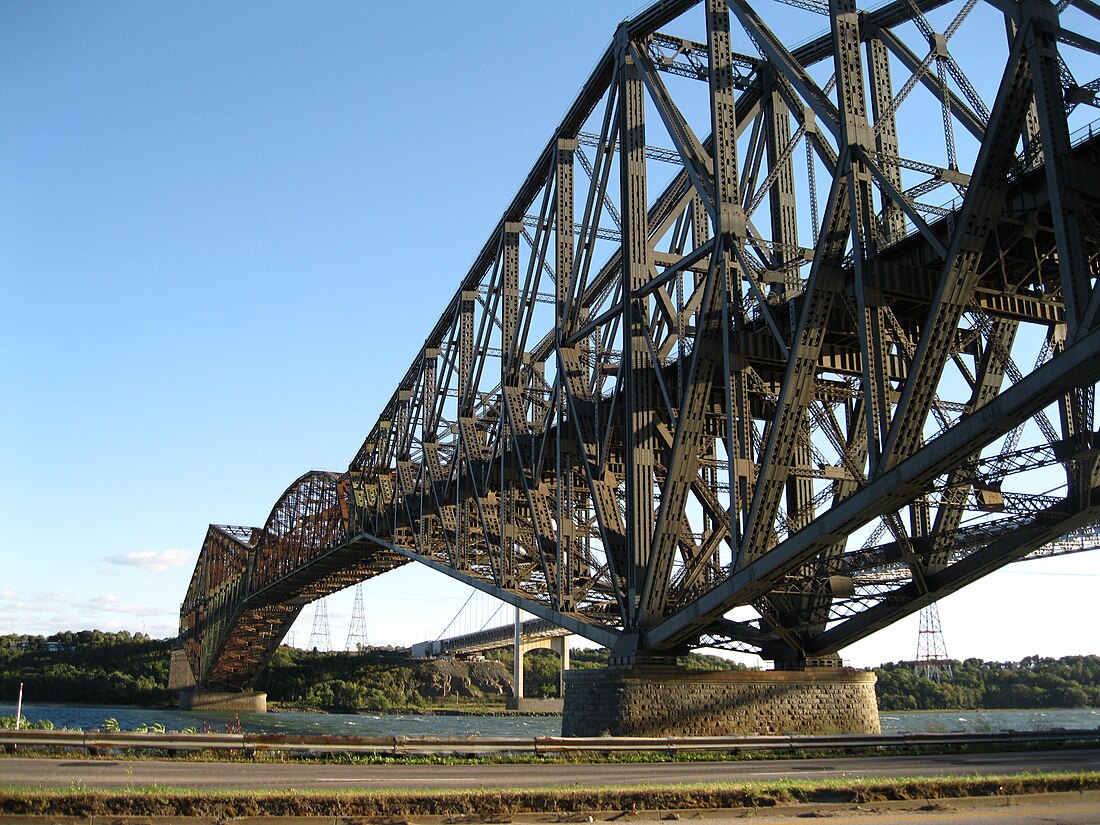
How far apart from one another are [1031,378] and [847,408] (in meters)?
13.0

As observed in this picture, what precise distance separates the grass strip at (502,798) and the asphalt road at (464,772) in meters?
1.79

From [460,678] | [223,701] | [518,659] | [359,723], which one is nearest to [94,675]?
[223,701]

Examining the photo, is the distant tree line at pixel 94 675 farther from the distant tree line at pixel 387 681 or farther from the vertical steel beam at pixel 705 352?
the vertical steel beam at pixel 705 352

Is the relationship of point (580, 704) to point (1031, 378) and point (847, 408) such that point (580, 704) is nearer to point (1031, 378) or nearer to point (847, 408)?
point (847, 408)

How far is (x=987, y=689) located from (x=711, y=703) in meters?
121

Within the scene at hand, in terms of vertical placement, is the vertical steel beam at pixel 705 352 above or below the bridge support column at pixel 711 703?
above

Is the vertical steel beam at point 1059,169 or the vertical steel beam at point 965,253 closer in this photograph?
the vertical steel beam at point 1059,169

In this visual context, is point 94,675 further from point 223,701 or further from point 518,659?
point 518,659

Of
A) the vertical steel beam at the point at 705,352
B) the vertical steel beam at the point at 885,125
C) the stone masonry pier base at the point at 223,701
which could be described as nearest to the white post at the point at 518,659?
the stone masonry pier base at the point at 223,701

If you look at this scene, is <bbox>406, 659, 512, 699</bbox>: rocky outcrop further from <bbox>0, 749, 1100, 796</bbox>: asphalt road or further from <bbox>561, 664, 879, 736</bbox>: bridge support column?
<bbox>0, 749, 1100, 796</bbox>: asphalt road

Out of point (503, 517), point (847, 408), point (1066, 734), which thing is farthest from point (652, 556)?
point (503, 517)

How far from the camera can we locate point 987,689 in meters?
136

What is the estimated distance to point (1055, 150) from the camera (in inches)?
782

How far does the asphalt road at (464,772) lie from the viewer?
17.5 m
